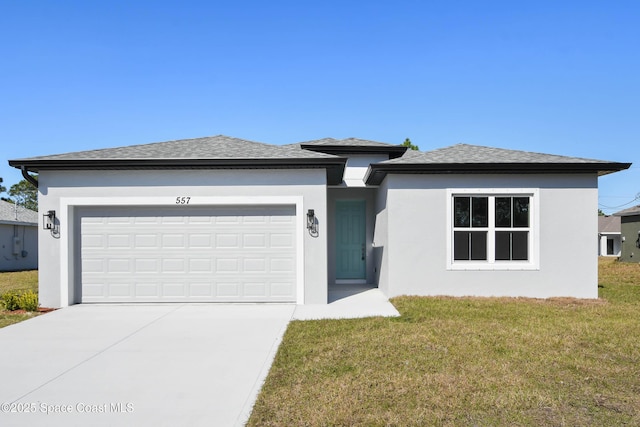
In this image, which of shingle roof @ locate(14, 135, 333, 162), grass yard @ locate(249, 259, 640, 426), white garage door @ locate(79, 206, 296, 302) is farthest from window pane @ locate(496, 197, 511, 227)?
white garage door @ locate(79, 206, 296, 302)

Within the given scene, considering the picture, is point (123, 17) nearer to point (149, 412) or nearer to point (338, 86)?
point (338, 86)

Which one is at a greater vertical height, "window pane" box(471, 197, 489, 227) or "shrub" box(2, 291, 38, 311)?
"window pane" box(471, 197, 489, 227)

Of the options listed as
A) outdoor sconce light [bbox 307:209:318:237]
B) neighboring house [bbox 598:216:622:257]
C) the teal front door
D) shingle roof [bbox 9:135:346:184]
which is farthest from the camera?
neighboring house [bbox 598:216:622:257]

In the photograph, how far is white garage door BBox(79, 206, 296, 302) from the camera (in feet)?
31.0

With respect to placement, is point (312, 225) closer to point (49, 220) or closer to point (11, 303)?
point (49, 220)

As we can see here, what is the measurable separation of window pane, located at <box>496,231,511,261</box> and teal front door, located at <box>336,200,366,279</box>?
426 cm

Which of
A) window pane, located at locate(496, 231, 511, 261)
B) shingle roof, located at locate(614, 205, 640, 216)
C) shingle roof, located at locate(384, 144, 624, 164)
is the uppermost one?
shingle roof, located at locate(384, 144, 624, 164)

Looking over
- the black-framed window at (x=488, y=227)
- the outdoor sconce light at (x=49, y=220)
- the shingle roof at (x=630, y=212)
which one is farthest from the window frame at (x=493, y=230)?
the shingle roof at (x=630, y=212)

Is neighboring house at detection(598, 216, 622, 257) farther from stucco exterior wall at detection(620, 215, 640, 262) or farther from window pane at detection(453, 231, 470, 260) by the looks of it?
window pane at detection(453, 231, 470, 260)

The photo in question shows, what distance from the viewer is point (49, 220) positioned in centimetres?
934

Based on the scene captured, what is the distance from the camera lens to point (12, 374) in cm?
491

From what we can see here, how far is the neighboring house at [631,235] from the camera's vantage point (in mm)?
27781

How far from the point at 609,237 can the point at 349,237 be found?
42.0m

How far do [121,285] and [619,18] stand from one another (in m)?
14.4
